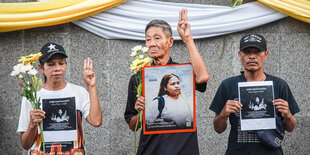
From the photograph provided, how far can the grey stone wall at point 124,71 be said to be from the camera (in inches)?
237

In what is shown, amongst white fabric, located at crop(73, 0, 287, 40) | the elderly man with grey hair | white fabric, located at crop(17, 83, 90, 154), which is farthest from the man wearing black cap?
white fabric, located at crop(73, 0, 287, 40)

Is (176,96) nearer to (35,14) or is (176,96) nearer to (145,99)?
(145,99)

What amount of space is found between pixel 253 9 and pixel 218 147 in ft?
6.65

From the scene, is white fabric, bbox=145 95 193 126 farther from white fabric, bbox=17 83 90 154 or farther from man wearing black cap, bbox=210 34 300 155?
white fabric, bbox=17 83 90 154

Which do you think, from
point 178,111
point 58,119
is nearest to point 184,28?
point 178,111

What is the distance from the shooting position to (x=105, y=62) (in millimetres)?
6113

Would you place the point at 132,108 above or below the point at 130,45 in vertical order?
below

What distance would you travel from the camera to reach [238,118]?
171 inches

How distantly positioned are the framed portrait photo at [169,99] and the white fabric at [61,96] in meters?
0.70

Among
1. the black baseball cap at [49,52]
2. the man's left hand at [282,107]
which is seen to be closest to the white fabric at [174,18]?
the black baseball cap at [49,52]

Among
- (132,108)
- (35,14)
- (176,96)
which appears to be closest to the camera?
(176,96)

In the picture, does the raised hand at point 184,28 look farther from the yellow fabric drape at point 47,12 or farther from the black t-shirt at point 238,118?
the yellow fabric drape at point 47,12

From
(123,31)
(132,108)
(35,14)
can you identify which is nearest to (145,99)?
(132,108)

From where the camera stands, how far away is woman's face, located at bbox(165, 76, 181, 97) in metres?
4.14
